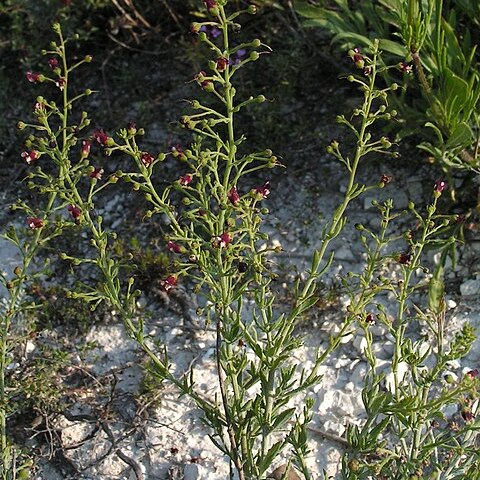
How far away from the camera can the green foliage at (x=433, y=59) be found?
3.22 meters

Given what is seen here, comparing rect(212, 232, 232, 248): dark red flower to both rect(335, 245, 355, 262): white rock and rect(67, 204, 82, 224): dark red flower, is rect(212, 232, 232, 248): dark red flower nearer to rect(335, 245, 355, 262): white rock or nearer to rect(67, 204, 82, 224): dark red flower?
rect(67, 204, 82, 224): dark red flower

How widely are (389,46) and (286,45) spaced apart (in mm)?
1062

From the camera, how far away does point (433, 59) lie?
3525mm

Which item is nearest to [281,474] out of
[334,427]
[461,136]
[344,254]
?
[334,427]

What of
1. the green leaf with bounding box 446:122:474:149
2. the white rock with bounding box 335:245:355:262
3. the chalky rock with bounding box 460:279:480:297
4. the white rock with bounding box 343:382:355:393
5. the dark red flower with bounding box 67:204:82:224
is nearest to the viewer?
the dark red flower with bounding box 67:204:82:224

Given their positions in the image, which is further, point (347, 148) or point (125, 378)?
point (347, 148)

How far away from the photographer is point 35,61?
4625 millimetres

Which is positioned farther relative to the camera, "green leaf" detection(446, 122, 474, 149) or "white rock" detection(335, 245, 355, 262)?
"white rock" detection(335, 245, 355, 262)

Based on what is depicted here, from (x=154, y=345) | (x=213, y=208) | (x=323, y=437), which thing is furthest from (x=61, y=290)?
(x=323, y=437)

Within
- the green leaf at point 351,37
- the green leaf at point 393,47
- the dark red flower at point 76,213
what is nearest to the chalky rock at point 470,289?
the green leaf at point 393,47

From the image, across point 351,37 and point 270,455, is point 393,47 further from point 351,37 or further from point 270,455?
point 270,455

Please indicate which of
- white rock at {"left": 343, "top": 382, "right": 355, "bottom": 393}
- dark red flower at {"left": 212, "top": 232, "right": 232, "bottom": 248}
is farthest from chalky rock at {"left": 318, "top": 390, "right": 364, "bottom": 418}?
dark red flower at {"left": 212, "top": 232, "right": 232, "bottom": 248}

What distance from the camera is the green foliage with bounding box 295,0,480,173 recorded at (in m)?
3.22

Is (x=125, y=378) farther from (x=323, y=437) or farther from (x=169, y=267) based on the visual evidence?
(x=323, y=437)
